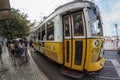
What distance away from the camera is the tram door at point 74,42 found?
9102 millimetres

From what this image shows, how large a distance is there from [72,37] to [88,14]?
4.21ft

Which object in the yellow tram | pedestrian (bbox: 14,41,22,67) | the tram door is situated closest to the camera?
the yellow tram

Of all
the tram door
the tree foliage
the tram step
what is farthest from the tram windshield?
the tree foliage

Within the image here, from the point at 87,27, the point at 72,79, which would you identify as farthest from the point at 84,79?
the point at 87,27

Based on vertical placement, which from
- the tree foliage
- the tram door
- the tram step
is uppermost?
the tree foliage

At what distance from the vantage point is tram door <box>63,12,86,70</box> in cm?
910

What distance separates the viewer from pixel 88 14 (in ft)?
29.6

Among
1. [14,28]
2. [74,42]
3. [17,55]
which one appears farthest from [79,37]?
[14,28]

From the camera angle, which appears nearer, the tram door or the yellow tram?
the yellow tram

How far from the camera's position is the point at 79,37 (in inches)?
361

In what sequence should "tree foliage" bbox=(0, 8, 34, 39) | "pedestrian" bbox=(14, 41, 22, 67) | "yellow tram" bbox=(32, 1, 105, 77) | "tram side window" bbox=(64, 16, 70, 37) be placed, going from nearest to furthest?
1. "yellow tram" bbox=(32, 1, 105, 77)
2. "tram side window" bbox=(64, 16, 70, 37)
3. "pedestrian" bbox=(14, 41, 22, 67)
4. "tree foliage" bbox=(0, 8, 34, 39)

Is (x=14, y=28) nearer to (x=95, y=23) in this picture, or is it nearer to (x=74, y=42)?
(x=74, y=42)

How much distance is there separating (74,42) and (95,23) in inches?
51.8

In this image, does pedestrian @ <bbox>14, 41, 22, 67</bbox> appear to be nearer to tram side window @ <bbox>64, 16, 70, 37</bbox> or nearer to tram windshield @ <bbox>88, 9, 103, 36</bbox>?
tram side window @ <bbox>64, 16, 70, 37</bbox>
